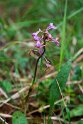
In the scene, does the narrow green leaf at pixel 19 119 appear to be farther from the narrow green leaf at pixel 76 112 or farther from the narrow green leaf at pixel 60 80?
the narrow green leaf at pixel 76 112

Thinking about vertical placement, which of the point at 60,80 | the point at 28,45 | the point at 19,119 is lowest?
the point at 19,119

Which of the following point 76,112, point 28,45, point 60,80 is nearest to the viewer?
point 60,80

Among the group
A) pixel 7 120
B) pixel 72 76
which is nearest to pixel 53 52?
pixel 72 76

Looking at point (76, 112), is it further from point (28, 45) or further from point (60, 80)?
point (28, 45)

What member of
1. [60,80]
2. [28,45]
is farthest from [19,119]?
[28,45]

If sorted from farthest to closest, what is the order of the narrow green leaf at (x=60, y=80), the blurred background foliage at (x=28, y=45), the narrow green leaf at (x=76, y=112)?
1. the blurred background foliage at (x=28, y=45)
2. the narrow green leaf at (x=76, y=112)
3. the narrow green leaf at (x=60, y=80)

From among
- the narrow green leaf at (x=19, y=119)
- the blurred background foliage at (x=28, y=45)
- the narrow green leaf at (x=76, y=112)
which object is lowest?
the narrow green leaf at (x=19, y=119)

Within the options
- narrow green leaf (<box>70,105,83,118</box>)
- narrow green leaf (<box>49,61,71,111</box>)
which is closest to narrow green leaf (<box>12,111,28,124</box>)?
narrow green leaf (<box>49,61,71,111</box>)

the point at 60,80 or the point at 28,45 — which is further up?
the point at 28,45

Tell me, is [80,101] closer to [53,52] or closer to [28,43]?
[53,52]

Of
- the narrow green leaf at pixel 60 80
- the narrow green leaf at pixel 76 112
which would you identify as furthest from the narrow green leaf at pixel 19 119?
the narrow green leaf at pixel 76 112

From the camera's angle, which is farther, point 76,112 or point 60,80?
point 76,112
